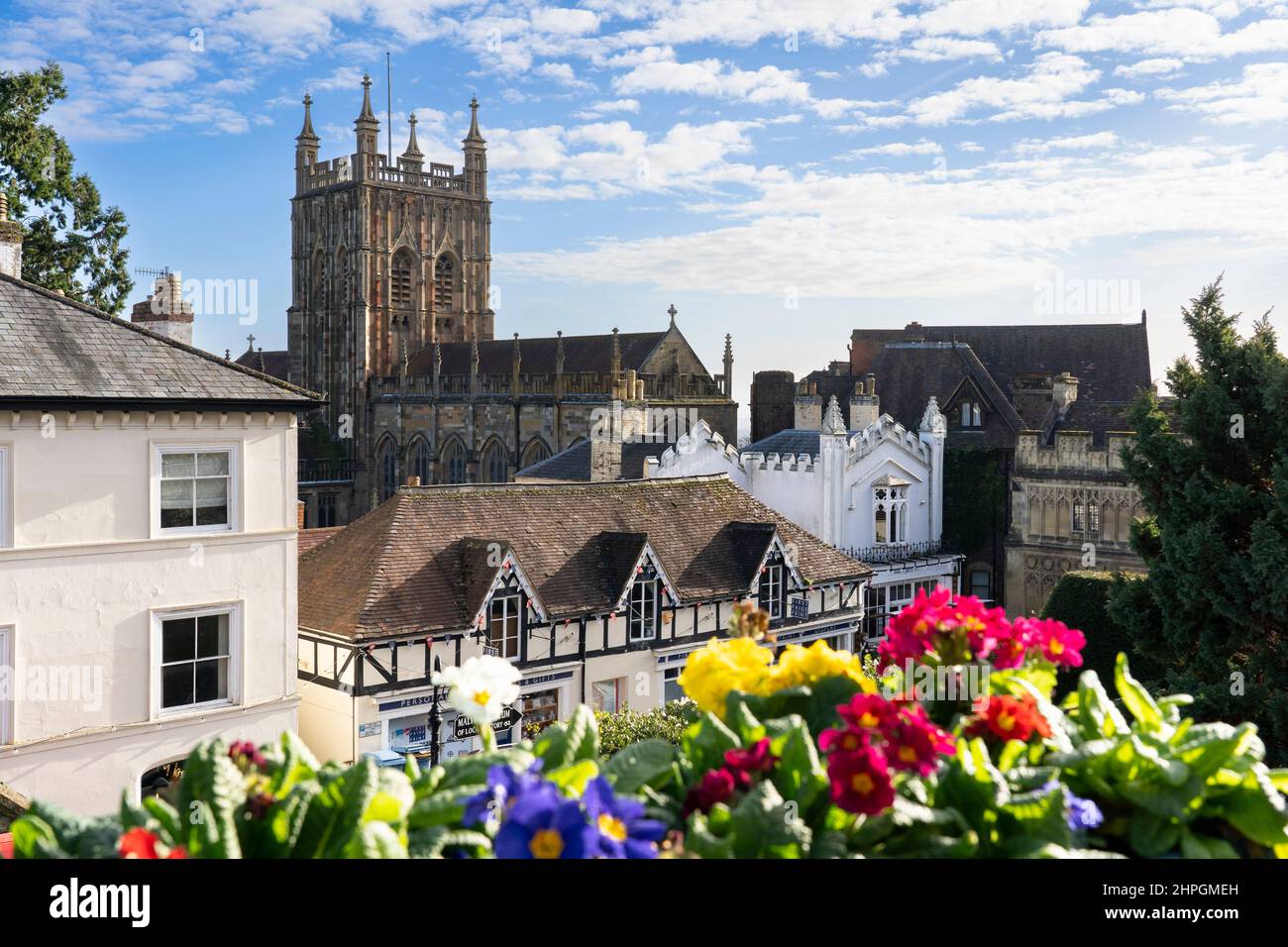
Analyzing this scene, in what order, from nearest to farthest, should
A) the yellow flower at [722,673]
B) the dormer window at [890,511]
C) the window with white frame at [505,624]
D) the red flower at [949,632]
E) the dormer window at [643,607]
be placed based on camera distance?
the yellow flower at [722,673] → the red flower at [949,632] → the window with white frame at [505,624] → the dormer window at [643,607] → the dormer window at [890,511]

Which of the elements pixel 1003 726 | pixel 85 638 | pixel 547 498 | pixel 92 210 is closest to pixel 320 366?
pixel 92 210

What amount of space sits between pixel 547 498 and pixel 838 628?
25.7 feet

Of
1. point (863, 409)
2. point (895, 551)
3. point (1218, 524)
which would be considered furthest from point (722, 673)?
point (863, 409)

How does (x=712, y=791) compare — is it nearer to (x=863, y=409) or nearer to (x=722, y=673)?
(x=722, y=673)

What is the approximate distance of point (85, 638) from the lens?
16.7 meters

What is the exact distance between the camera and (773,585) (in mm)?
28297

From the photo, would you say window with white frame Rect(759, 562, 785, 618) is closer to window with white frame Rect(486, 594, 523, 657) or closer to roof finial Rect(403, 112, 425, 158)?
window with white frame Rect(486, 594, 523, 657)

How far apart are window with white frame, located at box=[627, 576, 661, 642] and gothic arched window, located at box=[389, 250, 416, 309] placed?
5640 centimetres

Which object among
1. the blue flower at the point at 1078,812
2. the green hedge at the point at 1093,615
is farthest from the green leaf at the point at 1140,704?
the green hedge at the point at 1093,615

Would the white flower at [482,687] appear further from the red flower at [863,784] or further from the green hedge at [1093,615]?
the green hedge at [1093,615]

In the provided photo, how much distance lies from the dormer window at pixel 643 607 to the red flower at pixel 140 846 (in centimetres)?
2256

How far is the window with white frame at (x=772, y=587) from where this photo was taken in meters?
28.1

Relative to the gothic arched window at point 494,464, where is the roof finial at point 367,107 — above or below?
above
